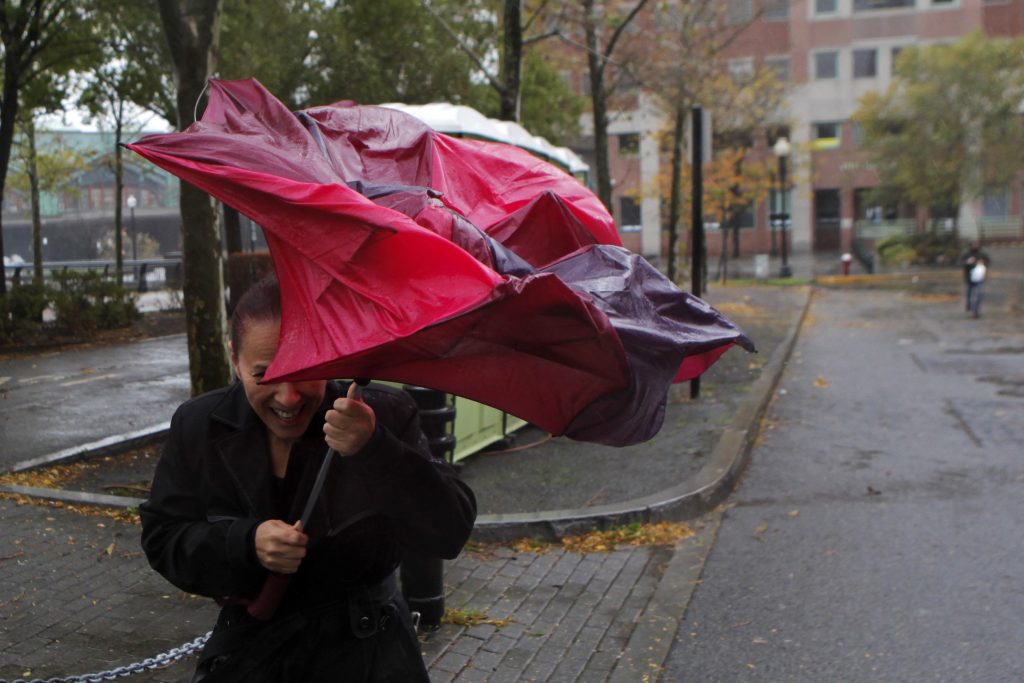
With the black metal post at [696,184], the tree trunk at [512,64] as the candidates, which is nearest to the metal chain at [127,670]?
the black metal post at [696,184]

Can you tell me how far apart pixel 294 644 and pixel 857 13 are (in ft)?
216

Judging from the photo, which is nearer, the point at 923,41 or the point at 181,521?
the point at 181,521

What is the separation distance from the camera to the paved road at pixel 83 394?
975cm

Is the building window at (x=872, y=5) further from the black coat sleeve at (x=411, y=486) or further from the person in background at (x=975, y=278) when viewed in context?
the black coat sleeve at (x=411, y=486)

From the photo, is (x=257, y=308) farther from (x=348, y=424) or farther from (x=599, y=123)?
(x=599, y=123)

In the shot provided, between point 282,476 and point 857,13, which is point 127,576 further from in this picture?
point 857,13

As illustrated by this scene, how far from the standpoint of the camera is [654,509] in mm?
7469

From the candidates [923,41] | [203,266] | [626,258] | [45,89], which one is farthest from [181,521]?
[923,41]

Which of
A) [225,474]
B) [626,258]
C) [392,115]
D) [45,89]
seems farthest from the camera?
[45,89]

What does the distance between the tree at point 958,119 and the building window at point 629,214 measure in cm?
1942

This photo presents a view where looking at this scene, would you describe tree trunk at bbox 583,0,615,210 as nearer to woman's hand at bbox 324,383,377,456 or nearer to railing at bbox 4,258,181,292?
railing at bbox 4,258,181,292

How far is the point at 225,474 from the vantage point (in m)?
2.46

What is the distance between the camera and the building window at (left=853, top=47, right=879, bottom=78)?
204ft

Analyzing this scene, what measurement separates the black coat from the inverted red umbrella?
40cm
